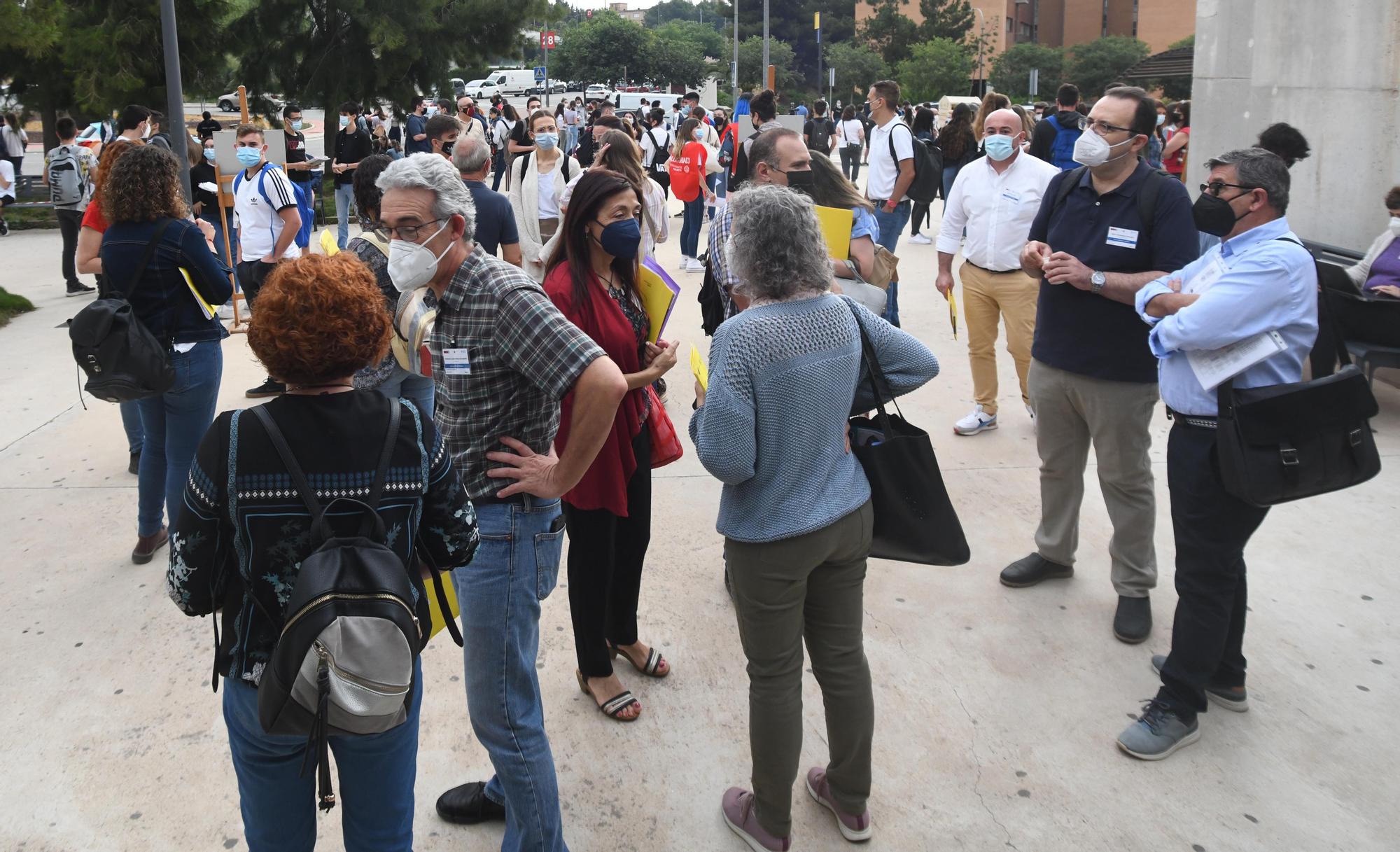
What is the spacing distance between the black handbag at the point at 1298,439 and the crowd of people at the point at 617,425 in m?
0.16

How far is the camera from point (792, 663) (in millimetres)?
3021

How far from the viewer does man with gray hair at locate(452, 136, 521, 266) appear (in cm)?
637

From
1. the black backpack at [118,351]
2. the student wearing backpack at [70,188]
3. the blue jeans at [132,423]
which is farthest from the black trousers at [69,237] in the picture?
the black backpack at [118,351]

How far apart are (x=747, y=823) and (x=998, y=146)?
4421 millimetres

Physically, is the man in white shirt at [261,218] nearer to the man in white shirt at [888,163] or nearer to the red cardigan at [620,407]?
the red cardigan at [620,407]

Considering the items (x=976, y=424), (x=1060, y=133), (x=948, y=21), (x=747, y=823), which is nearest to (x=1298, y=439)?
(x=747, y=823)

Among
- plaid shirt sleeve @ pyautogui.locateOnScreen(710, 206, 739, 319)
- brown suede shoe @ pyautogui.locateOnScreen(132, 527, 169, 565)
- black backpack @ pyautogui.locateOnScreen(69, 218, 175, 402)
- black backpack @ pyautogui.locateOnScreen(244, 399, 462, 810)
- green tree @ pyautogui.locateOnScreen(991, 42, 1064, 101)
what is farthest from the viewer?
green tree @ pyautogui.locateOnScreen(991, 42, 1064, 101)

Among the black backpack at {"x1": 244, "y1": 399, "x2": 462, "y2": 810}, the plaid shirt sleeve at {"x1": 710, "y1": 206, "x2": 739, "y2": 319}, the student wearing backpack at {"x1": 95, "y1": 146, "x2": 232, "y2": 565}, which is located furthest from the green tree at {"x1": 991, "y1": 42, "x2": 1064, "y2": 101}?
the black backpack at {"x1": 244, "y1": 399, "x2": 462, "y2": 810}

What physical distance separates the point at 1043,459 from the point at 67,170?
36.1ft

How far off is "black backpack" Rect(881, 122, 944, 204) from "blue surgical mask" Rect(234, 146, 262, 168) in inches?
227

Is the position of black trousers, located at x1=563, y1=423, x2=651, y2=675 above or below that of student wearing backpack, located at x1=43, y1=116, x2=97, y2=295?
below

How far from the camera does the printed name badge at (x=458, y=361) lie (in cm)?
268

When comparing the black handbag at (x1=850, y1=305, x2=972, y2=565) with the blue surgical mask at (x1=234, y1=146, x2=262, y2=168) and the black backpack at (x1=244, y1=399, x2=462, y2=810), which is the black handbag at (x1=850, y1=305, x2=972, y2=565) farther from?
the blue surgical mask at (x1=234, y1=146, x2=262, y2=168)

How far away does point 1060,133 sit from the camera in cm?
1198
